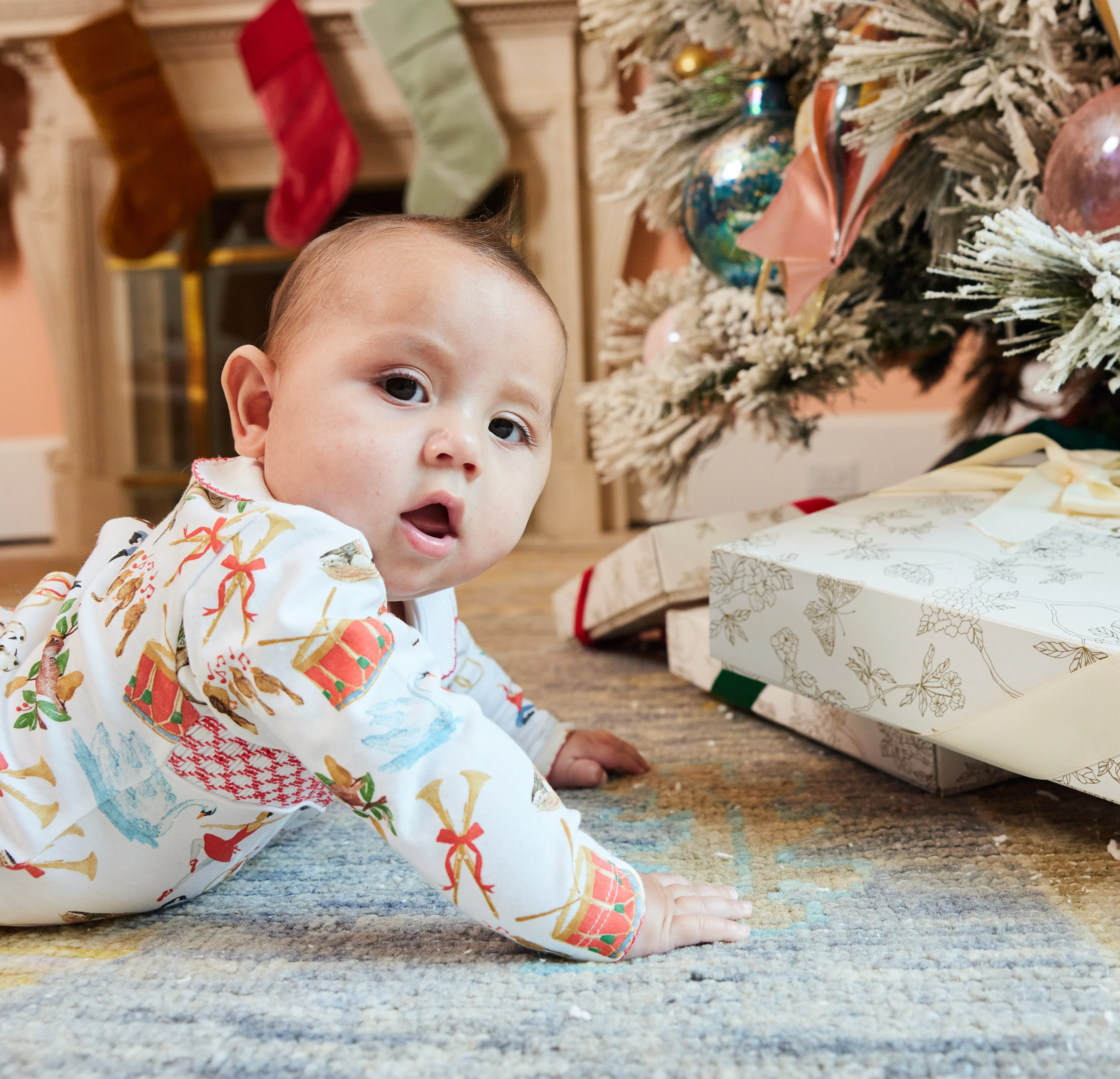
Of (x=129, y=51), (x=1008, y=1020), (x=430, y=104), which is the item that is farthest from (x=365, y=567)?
(x=129, y=51)

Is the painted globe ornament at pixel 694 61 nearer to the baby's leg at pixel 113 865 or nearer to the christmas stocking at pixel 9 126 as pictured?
the baby's leg at pixel 113 865

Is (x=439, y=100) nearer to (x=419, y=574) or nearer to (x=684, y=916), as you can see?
(x=419, y=574)

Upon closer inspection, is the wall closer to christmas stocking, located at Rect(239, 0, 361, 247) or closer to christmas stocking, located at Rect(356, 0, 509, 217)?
christmas stocking, located at Rect(239, 0, 361, 247)

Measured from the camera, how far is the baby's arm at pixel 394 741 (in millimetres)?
458

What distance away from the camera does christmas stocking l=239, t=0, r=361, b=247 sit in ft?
7.71

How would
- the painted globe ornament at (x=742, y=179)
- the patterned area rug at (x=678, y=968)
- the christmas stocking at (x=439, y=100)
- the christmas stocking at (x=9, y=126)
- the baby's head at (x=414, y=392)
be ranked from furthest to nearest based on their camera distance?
the christmas stocking at (x=9, y=126), the christmas stocking at (x=439, y=100), the painted globe ornament at (x=742, y=179), the baby's head at (x=414, y=392), the patterned area rug at (x=678, y=968)

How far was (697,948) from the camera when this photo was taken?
500 millimetres

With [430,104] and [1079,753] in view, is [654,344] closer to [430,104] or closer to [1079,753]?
[1079,753]

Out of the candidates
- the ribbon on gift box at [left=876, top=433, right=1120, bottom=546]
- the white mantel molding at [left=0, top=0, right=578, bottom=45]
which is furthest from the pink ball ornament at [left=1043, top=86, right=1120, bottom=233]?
the white mantel molding at [left=0, top=0, right=578, bottom=45]

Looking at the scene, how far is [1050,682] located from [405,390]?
0.38 meters

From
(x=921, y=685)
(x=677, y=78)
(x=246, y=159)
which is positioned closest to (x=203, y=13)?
(x=246, y=159)

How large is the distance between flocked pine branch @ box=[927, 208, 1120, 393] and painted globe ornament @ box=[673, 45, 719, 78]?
0.57 m

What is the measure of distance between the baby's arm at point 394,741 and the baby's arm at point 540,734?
0.26 meters

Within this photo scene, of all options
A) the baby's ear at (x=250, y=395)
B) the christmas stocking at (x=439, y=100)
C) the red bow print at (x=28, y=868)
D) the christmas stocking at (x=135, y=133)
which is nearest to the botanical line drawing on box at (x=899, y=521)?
the baby's ear at (x=250, y=395)
